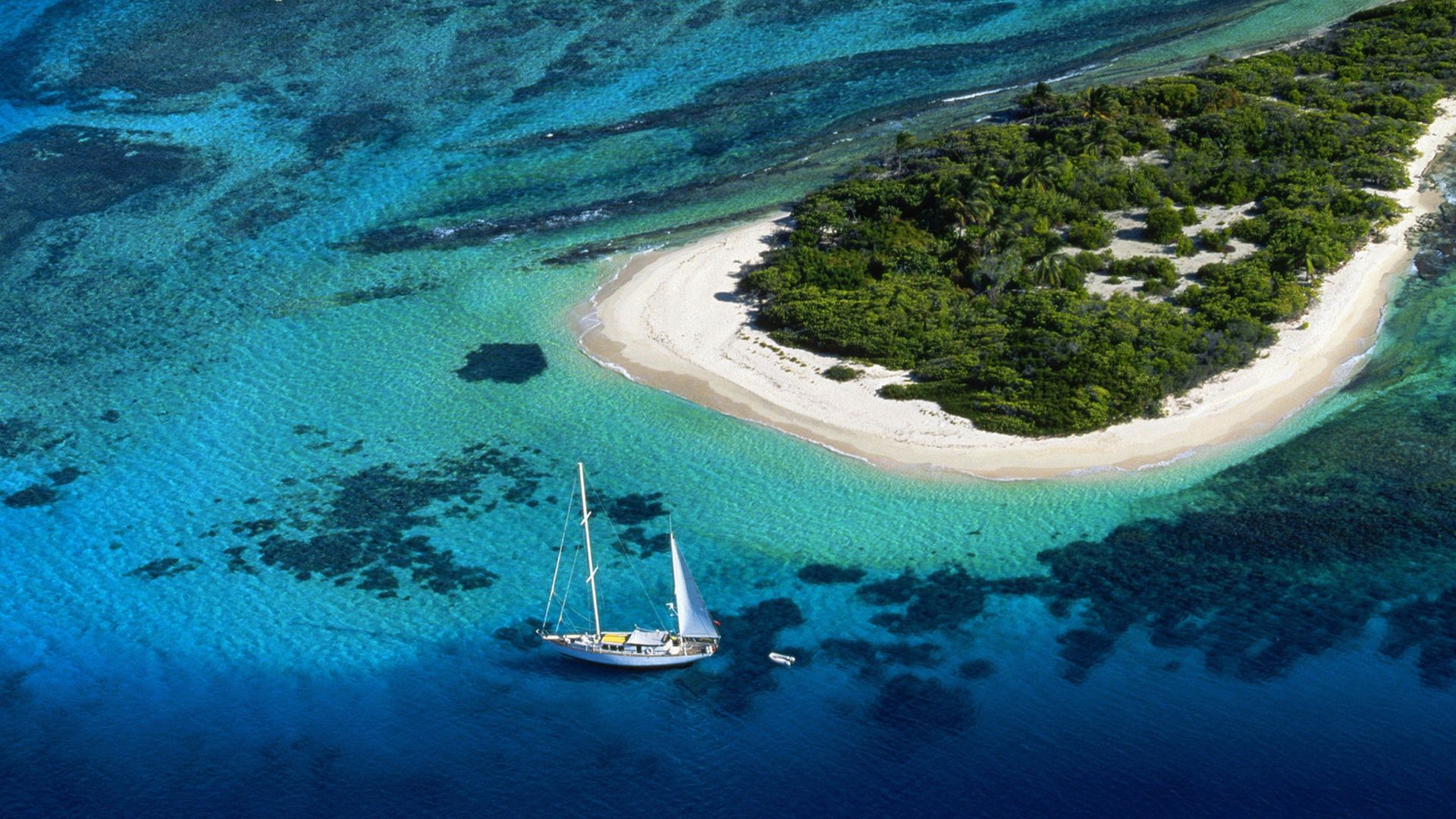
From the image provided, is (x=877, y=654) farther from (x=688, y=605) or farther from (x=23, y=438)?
(x=23, y=438)

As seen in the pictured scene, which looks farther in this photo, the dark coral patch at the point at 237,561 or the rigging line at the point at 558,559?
the dark coral patch at the point at 237,561

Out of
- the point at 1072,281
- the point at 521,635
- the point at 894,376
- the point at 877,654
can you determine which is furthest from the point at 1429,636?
the point at 521,635

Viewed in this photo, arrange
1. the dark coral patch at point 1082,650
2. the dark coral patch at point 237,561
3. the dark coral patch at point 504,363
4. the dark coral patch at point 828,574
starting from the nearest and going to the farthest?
1. the dark coral patch at point 1082,650
2. the dark coral patch at point 828,574
3. the dark coral patch at point 237,561
4. the dark coral patch at point 504,363

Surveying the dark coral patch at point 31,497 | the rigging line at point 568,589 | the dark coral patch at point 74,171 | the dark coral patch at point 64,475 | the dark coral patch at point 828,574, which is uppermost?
the dark coral patch at point 74,171

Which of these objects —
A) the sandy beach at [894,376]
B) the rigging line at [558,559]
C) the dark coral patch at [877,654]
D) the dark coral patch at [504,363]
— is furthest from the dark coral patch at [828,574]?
the dark coral patch at [504,363]

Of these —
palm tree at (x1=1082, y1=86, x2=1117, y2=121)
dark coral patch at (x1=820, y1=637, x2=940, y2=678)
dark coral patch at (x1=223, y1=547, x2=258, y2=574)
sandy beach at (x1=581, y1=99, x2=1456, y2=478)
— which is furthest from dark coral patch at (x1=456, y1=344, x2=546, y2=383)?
palm tree at (x1=1082, y1=86, x2=1117, y2=121)

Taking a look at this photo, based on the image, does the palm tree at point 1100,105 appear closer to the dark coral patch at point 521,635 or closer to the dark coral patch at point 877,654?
the dark coral patch at point 877,654

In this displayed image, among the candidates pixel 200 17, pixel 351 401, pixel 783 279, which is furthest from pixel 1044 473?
pixel 200 17

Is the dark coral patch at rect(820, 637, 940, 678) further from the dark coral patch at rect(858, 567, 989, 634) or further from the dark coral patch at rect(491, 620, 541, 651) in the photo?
the dark coral patch at rect(491, 620, 541, 651)
